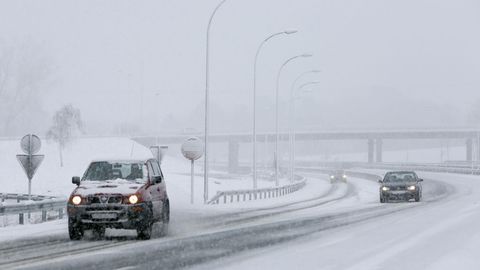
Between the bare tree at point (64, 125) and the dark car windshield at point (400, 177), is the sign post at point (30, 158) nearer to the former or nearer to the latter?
the dark car windshield at point (400, 177)

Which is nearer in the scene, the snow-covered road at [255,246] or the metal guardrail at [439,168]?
the snow-covered road at [255,246]

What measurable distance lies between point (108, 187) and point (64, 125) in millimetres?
69280

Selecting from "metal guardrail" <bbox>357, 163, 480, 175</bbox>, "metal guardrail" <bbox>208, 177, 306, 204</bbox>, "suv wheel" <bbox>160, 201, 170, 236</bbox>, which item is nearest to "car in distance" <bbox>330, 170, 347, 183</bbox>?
"metal guardrail" <bbox>357, 163, 480, 175</bbox>

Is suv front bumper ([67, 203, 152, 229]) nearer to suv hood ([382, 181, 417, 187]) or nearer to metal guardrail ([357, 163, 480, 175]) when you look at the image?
suv hood ([382, 181, 417, 187])

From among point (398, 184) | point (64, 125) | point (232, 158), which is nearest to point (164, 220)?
point (398, 184)

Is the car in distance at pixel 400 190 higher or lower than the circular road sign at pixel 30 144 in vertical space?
lower

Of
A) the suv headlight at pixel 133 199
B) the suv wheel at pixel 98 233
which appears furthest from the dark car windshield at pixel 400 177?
the suv headlight at pixel 133 199

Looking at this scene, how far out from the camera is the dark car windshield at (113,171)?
18.6 meters

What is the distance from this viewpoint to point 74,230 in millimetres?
17734

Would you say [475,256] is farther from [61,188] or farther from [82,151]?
[82,151]

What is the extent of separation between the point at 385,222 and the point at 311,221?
2291mm

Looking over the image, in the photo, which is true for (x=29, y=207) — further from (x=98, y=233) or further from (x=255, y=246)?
(x=255, y=246)

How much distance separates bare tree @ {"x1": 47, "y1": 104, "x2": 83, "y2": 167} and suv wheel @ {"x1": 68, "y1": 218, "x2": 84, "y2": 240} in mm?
67222

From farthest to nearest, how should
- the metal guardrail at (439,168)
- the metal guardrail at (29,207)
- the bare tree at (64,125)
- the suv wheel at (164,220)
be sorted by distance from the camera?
the bare tree at (64,125) → the metal guardrail at (439,168) → the metal guardrail at (29,207) → the suv wheel at (164,220)
